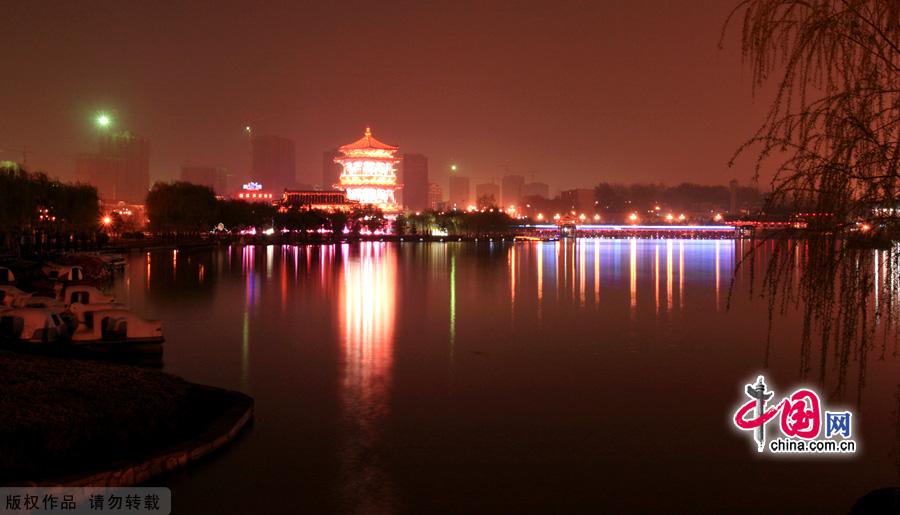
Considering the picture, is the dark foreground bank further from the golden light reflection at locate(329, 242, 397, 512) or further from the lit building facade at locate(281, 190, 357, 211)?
the lit building facade at locate(281, 190, 357, 211)

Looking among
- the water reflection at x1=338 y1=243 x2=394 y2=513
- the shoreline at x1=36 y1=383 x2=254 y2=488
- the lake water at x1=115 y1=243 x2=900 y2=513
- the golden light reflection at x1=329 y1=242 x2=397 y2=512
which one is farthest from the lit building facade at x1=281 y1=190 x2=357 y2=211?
the shoreline at x1=36 y1=383 x2=254 y2=488

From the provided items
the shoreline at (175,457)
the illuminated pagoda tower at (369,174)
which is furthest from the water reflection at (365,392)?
the illuminated pagoda tower at (369,174)

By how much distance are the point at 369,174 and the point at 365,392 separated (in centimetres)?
13319

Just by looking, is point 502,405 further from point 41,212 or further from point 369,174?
point 369,174

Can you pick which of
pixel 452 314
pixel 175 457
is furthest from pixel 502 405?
pixel 452 314

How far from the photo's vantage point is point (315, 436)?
1126 centimetres

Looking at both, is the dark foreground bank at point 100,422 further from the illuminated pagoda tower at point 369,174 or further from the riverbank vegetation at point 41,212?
the illuminated pagoda tower at point 369,174

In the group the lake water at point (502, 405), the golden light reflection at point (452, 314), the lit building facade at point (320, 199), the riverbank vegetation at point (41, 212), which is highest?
the lit building facade at point (320, 199)

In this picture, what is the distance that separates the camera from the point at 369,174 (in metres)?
146

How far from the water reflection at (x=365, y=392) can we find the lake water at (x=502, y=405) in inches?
1.7

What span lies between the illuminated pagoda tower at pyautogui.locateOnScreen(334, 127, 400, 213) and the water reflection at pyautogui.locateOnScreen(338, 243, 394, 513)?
372ft

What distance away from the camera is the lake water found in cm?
918

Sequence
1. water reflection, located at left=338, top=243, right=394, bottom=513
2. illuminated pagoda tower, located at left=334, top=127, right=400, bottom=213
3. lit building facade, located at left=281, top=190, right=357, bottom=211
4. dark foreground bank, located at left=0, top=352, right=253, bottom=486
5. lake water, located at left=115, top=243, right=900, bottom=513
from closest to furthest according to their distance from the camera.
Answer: dark foreground bank, located at left=0, top=352, right=253, bottom=486 → lake water, located at left=115, top=243, right=900, bottom=513 → water reflection, located at left=338, top=243, right=394, bottom=513 → lit building facade, located at left=281, top=190, right=357, bottom=211 → illuminated pagoda tower, located at left=334, top=127, right=400, bottom=213

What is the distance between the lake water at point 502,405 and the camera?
918cm
